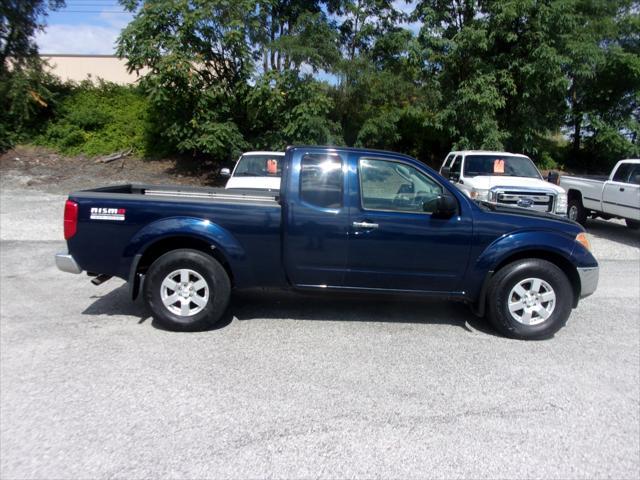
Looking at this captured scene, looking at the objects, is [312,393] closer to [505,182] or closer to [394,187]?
[394,187]

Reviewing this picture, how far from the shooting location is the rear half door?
16.3 ft

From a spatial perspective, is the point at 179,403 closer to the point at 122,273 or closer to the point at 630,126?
the point at 122,273

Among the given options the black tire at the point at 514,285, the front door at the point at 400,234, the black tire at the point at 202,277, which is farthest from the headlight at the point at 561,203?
the black tire at the point at 202,277

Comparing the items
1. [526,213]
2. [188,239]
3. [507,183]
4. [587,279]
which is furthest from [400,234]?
[507,183]

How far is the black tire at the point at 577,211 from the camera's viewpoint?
1249 centimetres

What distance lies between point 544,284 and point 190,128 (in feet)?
44.4

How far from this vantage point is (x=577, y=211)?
1263cm

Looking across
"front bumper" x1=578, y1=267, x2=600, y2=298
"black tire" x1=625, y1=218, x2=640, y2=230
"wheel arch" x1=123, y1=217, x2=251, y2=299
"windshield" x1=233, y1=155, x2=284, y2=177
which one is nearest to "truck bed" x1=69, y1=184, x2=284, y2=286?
"wheel arch" x1=123, y1=217, x2=251, y2=299

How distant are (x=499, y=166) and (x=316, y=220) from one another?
7870 mm

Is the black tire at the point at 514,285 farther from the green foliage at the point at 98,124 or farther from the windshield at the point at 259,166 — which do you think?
the green foliage at the point at 98,124

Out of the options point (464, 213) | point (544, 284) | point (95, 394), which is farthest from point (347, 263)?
point (95, 394)

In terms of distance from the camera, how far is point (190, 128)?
53.4ft

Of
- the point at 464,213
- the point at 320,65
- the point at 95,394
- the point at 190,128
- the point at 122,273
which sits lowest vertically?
the point at 95,394

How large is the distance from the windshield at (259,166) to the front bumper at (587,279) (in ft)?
22.3
